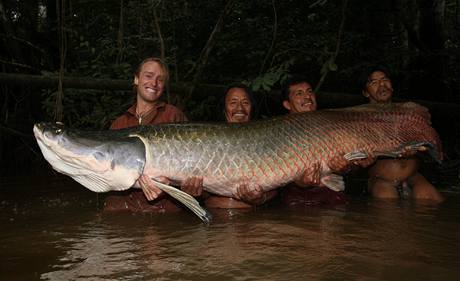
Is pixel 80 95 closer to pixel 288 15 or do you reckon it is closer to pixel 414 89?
pixel 288 15

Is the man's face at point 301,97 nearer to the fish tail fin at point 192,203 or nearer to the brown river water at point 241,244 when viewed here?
the brown river water at point 241,244

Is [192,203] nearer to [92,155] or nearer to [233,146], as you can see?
[233,146]

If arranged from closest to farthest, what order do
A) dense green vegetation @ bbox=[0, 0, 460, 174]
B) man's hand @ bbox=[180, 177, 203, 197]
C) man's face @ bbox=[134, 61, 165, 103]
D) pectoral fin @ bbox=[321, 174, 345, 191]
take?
man's hand @ bbox=[180, 177, 203, 197]
pectoral fin @ bbox=[321, 174, 345, 191]
man's face @ bbox=[134, 61, 165, 103]
dense green vegetation @ bbox=[0, 0, 460, 174]

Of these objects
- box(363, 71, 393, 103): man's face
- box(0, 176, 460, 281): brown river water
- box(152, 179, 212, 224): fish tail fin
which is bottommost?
box(0, 176, 460, 281): brown river water

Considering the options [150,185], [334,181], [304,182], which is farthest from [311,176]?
[150,185]

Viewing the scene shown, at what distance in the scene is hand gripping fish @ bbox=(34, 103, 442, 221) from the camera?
3.25 m

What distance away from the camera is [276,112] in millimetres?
9625

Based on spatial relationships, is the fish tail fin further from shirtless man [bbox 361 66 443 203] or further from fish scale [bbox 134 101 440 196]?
shirtless man [bbox 361 66 443 203]

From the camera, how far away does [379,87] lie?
495cm

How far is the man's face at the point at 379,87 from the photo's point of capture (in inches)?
194

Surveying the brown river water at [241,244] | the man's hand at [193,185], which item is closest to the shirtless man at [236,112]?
the brown river water at [241,244]

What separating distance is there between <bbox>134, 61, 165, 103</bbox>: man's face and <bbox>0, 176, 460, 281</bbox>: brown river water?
45.2 inches

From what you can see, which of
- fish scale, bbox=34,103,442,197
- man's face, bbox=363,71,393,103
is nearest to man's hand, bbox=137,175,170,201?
fish scale, bbox=34,103,442,197

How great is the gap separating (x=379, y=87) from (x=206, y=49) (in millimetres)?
2682
